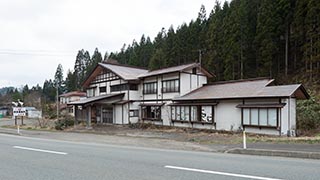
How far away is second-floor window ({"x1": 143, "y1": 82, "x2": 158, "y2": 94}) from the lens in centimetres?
2967

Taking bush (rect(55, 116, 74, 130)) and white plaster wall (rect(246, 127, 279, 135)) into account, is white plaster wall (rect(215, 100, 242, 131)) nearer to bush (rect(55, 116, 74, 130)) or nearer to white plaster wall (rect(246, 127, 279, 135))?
white plaster wall (rect(246, 127, 279, 135))

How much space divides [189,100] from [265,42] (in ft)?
57.3

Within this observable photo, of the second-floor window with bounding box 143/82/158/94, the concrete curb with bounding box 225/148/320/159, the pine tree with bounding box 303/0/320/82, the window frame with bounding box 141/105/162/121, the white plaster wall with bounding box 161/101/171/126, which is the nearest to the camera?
the concrete curb with bounding box 225/148/320/159

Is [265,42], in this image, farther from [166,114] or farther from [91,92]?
[91,92]

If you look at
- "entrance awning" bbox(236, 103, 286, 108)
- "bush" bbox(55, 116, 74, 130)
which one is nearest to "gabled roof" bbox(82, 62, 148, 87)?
"bush" bbox(55, 116, 74, 130)

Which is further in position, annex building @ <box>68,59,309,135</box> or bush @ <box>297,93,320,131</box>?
bush @ <box>297,93,320,131</box>

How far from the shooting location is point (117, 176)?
6.16 metres

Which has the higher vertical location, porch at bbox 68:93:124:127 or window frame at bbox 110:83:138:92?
window frame at bbox 110:83:138:92

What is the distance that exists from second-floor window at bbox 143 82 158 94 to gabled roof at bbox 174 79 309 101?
4.40 m

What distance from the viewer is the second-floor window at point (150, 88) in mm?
29672

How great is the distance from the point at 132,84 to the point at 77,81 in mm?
55626

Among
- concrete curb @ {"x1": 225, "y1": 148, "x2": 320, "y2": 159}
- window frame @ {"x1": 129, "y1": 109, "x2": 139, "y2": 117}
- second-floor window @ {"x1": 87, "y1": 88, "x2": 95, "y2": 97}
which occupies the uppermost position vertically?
second-floor window @ {"x1": 87, "y1": 88, "x2": 95, "y2": 97}

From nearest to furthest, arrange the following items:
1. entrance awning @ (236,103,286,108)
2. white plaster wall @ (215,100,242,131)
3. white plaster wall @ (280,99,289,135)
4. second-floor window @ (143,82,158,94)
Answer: entrance awning @ (236,103,286,108) < white plaster wall @ (280,99,289,135) < white plaster wall @ (215,100,242,131) < second-floor window @ (143,82,158,94)

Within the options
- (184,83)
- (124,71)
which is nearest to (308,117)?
(184,83)
